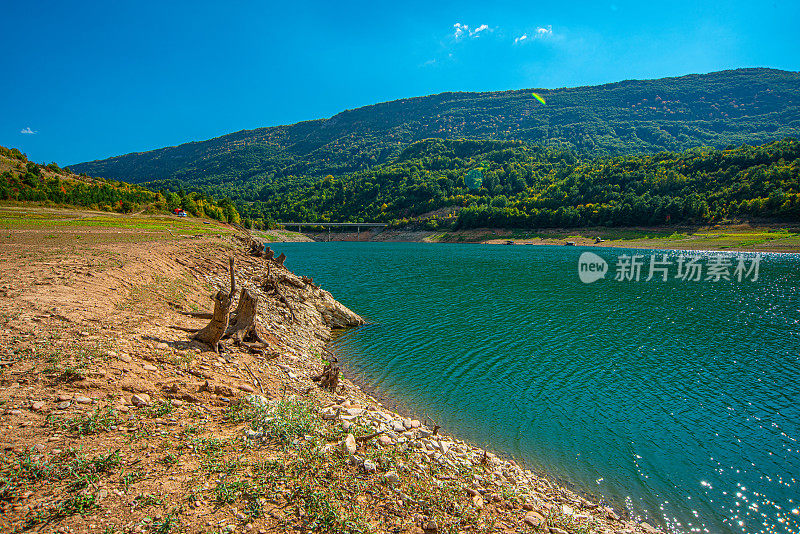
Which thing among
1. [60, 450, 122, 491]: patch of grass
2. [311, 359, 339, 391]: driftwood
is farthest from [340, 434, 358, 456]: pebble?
[311, 359, 339, 391]: driftwood

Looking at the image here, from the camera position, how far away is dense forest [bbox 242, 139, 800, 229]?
93.8 meters

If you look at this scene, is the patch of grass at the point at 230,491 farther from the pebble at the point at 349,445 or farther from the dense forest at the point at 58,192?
the dense forest at the point at 58,192

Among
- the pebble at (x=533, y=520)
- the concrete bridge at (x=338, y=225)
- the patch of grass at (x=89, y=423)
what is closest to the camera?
the patch of grass at (x=89, y=423)

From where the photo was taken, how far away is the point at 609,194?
124125 millimetres

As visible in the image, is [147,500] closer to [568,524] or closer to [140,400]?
[140,400]

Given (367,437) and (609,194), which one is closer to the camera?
(367,437)

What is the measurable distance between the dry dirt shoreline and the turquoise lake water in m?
2.10

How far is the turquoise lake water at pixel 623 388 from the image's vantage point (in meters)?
9.75

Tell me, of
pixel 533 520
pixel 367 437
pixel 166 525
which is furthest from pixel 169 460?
pixel 533 520

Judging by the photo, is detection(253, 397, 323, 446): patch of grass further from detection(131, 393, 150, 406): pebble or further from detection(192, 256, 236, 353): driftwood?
detection(192, 256, 236, 353): driftwood

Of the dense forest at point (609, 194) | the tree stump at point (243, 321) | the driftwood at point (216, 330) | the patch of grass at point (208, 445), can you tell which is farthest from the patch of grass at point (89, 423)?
the dense forest at point (609, 194)

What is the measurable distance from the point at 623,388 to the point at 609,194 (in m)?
130

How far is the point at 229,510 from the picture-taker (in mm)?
5059

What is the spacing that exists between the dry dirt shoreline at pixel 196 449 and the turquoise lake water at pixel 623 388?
210cm
